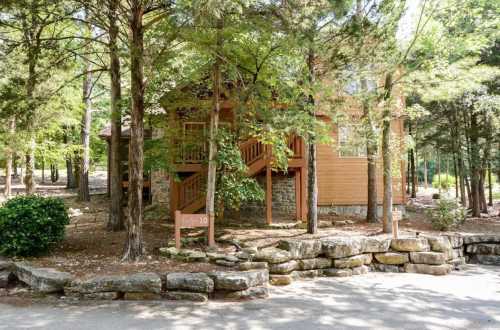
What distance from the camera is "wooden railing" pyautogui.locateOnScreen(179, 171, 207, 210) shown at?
41.4 feet

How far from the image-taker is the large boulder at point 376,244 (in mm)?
9875

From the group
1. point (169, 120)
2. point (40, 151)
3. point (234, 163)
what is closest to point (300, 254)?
point (234, 163)

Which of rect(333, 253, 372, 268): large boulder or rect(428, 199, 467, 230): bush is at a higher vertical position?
rect(428, 199, 467, 230): bush

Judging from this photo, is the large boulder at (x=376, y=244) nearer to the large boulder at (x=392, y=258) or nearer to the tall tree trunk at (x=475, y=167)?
the large boulder at (x=392, y=258)

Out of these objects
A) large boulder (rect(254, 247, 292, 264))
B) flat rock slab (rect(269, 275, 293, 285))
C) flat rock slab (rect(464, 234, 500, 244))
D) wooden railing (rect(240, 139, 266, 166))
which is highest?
wooden railing (rect(240, 139, 266, 166))

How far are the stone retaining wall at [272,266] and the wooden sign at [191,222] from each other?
0.37 m

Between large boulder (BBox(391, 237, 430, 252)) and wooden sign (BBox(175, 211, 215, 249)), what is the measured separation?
4768mm

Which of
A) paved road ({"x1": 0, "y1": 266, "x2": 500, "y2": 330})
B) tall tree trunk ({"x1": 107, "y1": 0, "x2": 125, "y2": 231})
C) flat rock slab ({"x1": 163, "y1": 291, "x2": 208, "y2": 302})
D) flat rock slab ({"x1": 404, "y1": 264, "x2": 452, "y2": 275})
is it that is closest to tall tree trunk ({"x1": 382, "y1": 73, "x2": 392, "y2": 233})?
flat rock slab ({"x1": 404, "y1": 264, "x2": 452, "y2": 275})

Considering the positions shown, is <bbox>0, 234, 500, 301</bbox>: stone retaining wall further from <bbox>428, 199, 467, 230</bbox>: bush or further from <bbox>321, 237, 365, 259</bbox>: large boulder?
<bbox>428, 199, 467, 230</bbox>: bush

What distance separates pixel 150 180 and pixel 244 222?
749cm

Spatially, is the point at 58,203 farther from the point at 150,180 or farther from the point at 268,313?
the point at 150,180

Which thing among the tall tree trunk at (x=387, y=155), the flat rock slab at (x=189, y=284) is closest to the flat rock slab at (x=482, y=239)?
the tall tree trunk at (x=387, y=155)

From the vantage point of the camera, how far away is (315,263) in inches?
362

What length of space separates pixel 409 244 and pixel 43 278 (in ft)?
27.3
